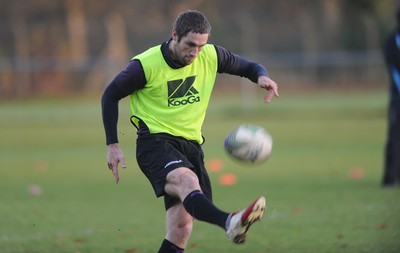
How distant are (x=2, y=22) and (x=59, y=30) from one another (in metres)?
2.93

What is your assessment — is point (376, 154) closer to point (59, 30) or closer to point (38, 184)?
point (38, 184)

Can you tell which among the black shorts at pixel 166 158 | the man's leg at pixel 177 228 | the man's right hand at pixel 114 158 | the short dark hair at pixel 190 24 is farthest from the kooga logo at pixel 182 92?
the man's leg at pixel 177 228

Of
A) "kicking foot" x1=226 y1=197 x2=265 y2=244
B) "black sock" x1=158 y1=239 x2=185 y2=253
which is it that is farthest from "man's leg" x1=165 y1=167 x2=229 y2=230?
"black sock" x1=158 y1=239 x2=185 y2=253

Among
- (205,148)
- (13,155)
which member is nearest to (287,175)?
(205,148)

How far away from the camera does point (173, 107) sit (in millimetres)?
6773

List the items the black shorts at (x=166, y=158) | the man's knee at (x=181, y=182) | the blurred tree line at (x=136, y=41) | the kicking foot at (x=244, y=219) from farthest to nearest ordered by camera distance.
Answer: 1. the blurred tree line at (x=136, y=41)
2. the black shorts at (x=166, y=158)
3. the man's knee at (x=181, y=182)
4. the kicking foot at (x=244, y=219)

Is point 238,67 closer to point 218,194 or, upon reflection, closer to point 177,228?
point 177,228

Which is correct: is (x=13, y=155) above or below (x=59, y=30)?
above

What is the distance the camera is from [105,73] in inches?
1339

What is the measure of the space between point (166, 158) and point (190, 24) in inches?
39.9

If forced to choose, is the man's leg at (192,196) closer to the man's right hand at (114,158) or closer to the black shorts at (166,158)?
the black shorts at (166,158)

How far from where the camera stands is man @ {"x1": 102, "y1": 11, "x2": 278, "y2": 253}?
21.3ft

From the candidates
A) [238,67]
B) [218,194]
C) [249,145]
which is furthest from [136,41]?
[249,145]

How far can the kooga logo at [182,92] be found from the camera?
6742 millimetres
